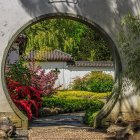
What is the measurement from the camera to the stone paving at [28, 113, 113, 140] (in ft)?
38.7

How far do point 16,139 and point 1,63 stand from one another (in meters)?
2.70

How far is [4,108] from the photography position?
42.7ft

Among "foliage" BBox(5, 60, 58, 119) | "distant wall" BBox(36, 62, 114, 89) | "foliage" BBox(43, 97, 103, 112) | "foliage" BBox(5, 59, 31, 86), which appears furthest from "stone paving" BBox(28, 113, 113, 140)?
"distant wall" BBox(36, 62, 114, 89)

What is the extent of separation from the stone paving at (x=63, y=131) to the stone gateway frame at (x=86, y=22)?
1.91 ft

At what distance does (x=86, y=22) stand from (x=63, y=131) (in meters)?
2.92

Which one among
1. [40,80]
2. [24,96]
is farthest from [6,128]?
[40,80]

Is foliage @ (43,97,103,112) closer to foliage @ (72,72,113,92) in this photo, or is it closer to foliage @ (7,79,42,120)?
foliage @ (7,79,42,120)

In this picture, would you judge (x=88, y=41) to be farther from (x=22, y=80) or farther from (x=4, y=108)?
(x=4, y=108)

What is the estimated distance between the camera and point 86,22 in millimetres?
13312

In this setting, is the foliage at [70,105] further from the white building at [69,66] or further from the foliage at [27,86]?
the white building at [69,66]

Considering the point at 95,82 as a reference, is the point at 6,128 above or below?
below

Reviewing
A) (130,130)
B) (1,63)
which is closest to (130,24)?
(130,130)

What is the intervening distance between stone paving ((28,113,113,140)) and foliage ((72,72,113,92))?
19177mm

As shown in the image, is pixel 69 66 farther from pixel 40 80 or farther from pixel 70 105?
pixel 40 80
